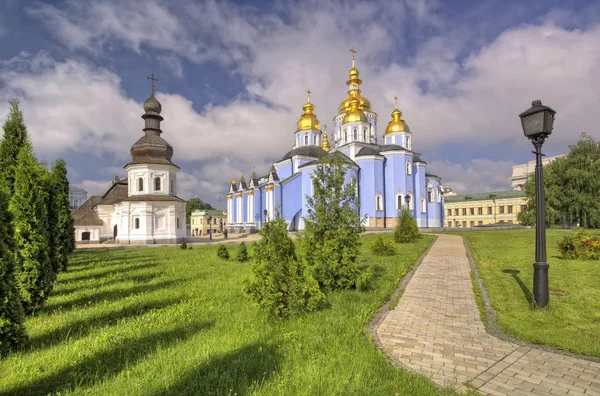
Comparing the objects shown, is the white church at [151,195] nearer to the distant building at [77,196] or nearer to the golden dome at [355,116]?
the golden dome at [355,116]

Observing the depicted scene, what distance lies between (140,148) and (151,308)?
26693 mm

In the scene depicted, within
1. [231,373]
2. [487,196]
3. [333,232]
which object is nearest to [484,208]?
[487,196]

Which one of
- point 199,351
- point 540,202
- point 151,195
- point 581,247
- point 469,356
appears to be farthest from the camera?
point 151,195

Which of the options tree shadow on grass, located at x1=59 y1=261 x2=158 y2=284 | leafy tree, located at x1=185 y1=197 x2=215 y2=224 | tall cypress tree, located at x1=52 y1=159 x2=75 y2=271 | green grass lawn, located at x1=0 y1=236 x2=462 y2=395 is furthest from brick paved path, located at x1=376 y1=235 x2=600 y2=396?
leafy tree, located at x1=185 y1=197 x2=215 y2=224

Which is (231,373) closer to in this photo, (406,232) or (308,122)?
(406,232)

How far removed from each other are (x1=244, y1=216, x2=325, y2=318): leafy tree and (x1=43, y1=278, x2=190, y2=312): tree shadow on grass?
3883 millimetres

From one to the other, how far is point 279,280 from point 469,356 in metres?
2.92

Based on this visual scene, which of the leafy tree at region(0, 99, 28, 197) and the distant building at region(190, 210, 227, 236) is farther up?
the leafy tree at region(0, 99, 28, 197)

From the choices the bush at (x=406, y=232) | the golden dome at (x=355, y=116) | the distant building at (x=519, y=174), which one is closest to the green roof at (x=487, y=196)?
the distant building at (x=519, y=174)

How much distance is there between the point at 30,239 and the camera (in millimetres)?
6617

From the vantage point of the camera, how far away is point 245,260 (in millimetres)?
15125

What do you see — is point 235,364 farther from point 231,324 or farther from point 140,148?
point 140,148

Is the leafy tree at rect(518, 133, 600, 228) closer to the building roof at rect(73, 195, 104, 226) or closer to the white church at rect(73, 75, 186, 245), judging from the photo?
the white church at rect(73, 75, 186, 245)

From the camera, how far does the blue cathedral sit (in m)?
38.3
